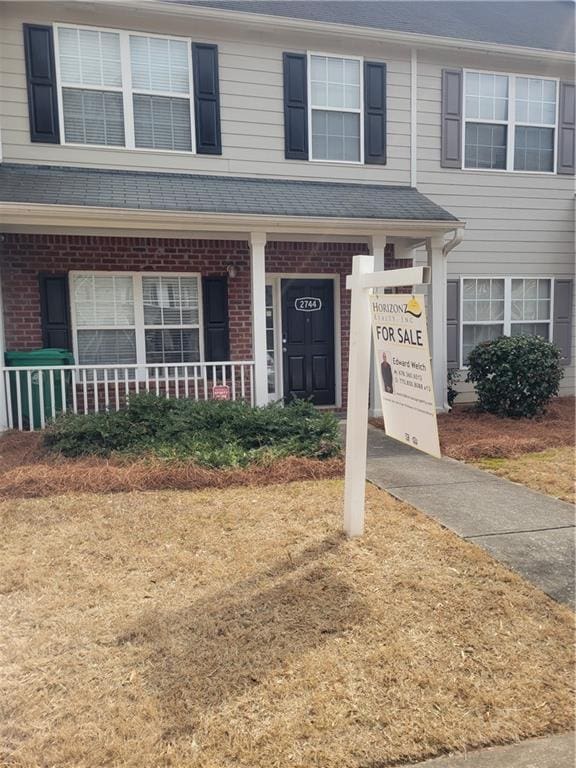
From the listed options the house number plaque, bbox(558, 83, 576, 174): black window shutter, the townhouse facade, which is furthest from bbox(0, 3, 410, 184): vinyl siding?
bbox(558, 83, 576, 174): black window shutter

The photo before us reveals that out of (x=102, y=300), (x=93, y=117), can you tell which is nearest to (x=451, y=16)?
(x=93, y=117)

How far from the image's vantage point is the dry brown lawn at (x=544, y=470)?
16.4 feet

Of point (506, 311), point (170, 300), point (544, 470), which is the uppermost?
point (170, 300)

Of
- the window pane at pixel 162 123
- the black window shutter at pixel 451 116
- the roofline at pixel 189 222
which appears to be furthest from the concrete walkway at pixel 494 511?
the black window shutter at pixel 451 116

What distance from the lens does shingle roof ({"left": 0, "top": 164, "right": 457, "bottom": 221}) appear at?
22.7 feet

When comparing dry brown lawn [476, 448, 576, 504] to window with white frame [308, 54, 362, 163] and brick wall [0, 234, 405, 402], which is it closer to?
brick wall [0, 234, 405, 402]

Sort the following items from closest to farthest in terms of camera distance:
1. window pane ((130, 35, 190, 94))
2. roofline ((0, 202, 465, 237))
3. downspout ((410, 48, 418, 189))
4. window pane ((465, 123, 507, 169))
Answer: roofline ((0, 202, 465, 237)) → window pane ((130, 35, 190, 94)) → downspout ((410, 48, 418, 189)) → window pane ((465, 123, 507, 169))

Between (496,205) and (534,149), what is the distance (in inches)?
48.2

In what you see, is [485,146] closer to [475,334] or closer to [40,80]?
[475,334]

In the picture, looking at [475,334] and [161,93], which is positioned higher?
[161,93]

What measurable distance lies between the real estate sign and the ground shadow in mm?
937

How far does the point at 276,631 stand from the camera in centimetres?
274

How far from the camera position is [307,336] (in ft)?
29.8

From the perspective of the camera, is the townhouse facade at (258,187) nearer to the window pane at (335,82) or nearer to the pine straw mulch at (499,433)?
the window pane at (335,82)
